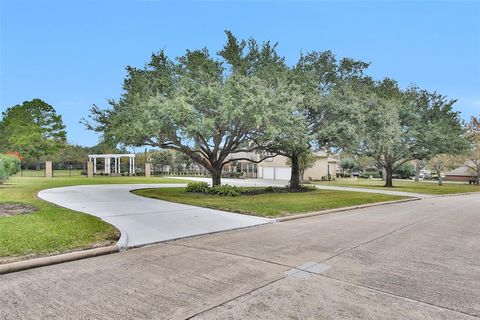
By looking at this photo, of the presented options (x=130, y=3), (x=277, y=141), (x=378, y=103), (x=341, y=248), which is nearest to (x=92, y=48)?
(x=130, y=3)

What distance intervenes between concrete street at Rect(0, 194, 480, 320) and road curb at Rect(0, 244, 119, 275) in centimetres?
Result: 16

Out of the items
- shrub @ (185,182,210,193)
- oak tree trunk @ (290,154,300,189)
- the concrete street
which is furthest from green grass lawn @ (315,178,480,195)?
the concrete street

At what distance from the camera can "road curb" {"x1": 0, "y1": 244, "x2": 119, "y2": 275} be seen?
4945mm

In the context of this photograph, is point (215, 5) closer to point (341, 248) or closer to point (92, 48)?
point (92, 48)

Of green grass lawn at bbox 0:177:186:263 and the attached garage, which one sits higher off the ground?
the attached garage

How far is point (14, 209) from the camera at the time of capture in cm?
998

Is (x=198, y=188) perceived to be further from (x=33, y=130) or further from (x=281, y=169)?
(x=33, y=130)

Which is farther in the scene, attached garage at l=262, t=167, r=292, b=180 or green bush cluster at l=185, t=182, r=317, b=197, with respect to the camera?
attached garage at l=262, t=167, r=292, b=180

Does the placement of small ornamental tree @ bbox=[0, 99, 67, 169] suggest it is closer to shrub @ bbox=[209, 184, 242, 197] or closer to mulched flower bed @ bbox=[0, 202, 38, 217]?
shrub @ bbox=[209, 184, 242, 197]

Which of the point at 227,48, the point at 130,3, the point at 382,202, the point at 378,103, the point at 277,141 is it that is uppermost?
the point at 130,3

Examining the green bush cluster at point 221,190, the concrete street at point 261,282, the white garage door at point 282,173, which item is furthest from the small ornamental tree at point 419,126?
the concrete street at point 261,282

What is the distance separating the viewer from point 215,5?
17.6m

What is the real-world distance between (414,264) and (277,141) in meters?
13.8

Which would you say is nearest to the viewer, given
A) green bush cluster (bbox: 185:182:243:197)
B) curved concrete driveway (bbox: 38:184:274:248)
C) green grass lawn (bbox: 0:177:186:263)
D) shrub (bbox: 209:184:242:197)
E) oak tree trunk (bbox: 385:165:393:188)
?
green grass lawn (bbox: 0:177:186:263)
